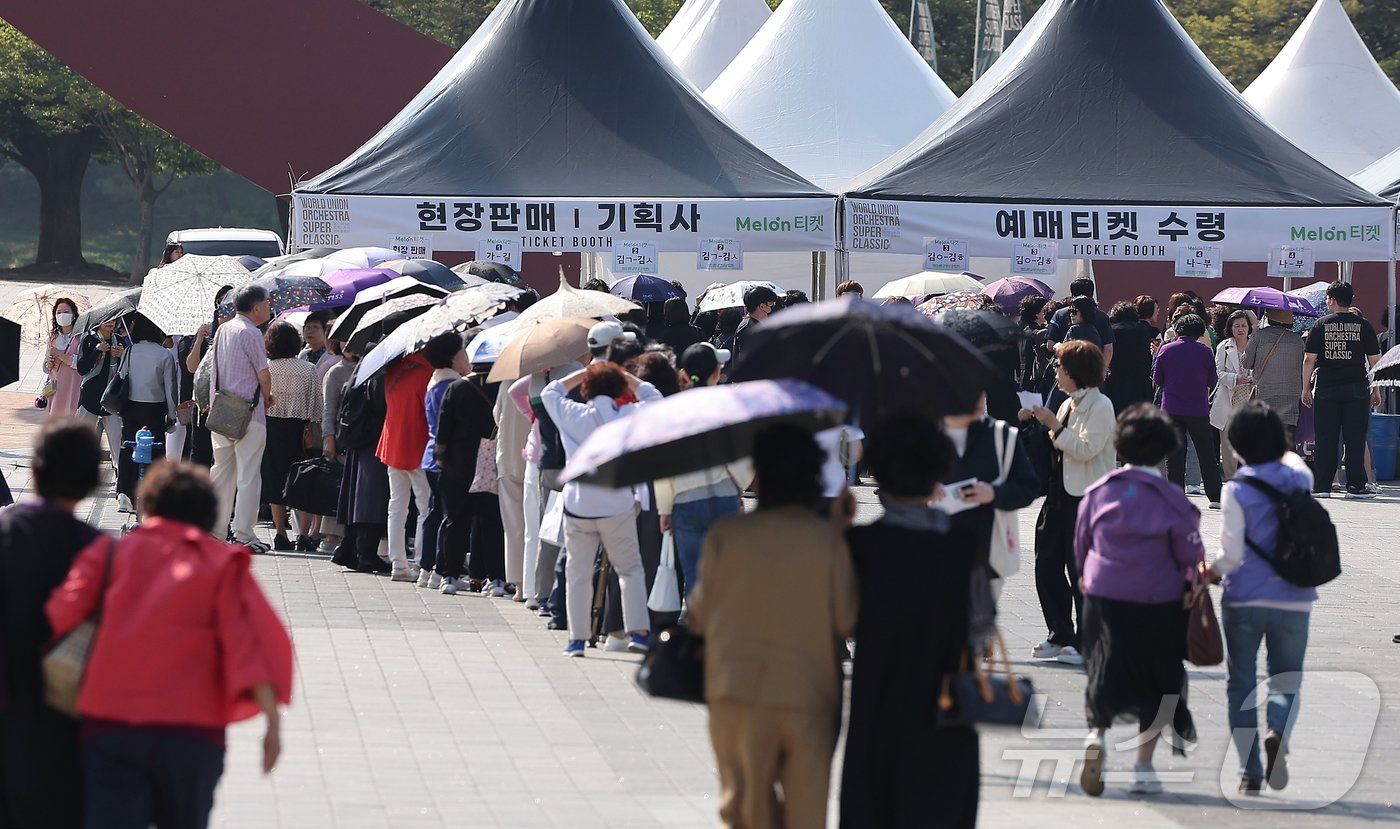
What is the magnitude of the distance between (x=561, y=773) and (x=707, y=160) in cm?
1174

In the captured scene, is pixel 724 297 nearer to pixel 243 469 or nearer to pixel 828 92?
pixel 243 469

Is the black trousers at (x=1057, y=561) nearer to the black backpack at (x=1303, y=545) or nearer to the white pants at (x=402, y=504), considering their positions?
the black backpack at (x=1303, y=545)

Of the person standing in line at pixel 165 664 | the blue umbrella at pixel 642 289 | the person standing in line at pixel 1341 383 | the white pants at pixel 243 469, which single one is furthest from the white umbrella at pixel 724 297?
the person standing in line at pixel 165 664

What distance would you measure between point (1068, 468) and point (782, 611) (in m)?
4.52

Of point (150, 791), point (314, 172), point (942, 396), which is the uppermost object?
point (314, 172)

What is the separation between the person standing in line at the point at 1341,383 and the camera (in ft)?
53.3

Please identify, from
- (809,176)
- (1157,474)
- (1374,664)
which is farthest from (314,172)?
(1157,474)

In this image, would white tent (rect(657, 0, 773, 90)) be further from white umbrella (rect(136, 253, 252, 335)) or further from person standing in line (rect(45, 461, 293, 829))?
person standing in line (rect(45, 461, 293, 829))

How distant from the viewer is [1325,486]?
1684 cm

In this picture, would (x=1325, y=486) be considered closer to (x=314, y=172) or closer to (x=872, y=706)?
(x=872, y=706)

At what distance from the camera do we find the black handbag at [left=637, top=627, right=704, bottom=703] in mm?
4906

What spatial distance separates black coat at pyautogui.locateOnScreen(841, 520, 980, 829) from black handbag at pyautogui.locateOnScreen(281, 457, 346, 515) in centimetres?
828

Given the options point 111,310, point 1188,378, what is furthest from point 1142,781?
point 111,310

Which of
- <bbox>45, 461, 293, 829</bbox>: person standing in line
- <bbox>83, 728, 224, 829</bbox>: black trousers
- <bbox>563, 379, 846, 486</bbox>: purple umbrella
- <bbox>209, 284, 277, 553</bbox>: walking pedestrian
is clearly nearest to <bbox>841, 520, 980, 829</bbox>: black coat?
<bbox>563, 379, 846, 486</bbox>: purple umbrella
